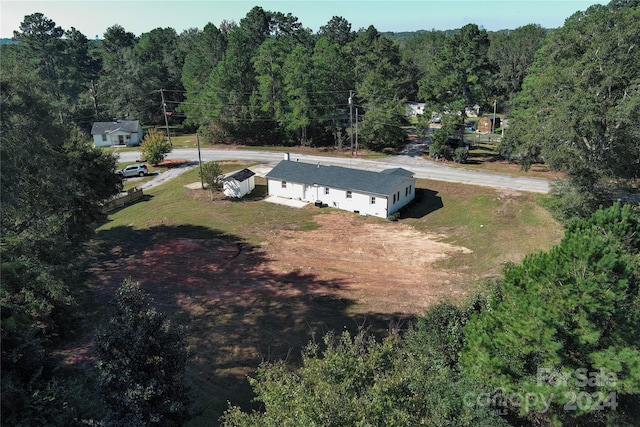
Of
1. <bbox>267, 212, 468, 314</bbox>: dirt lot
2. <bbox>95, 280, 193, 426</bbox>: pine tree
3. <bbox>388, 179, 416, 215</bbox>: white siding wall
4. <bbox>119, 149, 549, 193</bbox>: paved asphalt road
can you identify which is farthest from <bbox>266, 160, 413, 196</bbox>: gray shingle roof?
<bbox>95, 280, 193, 426</bbox>: pine tree

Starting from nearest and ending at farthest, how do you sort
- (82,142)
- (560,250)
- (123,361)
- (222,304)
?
(123,361)
(560,250)
(222,304)
(82,142)

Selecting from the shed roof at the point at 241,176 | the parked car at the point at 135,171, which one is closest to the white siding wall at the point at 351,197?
the shed roof at the point at 241,176

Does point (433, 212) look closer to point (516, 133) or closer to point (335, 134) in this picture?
point (516, 133)

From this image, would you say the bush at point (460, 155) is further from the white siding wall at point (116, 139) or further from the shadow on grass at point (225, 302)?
the white siding wall at point (116, 139)

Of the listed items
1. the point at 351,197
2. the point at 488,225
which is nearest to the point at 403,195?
the point at 351,197

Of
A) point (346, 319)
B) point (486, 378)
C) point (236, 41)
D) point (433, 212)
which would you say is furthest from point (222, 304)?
point (236, 41)

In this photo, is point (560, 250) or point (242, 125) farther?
point (242, 125)

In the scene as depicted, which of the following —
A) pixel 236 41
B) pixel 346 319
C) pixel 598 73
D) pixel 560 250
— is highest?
pixel 236 41

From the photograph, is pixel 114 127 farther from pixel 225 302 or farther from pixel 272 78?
pixel 225 302
